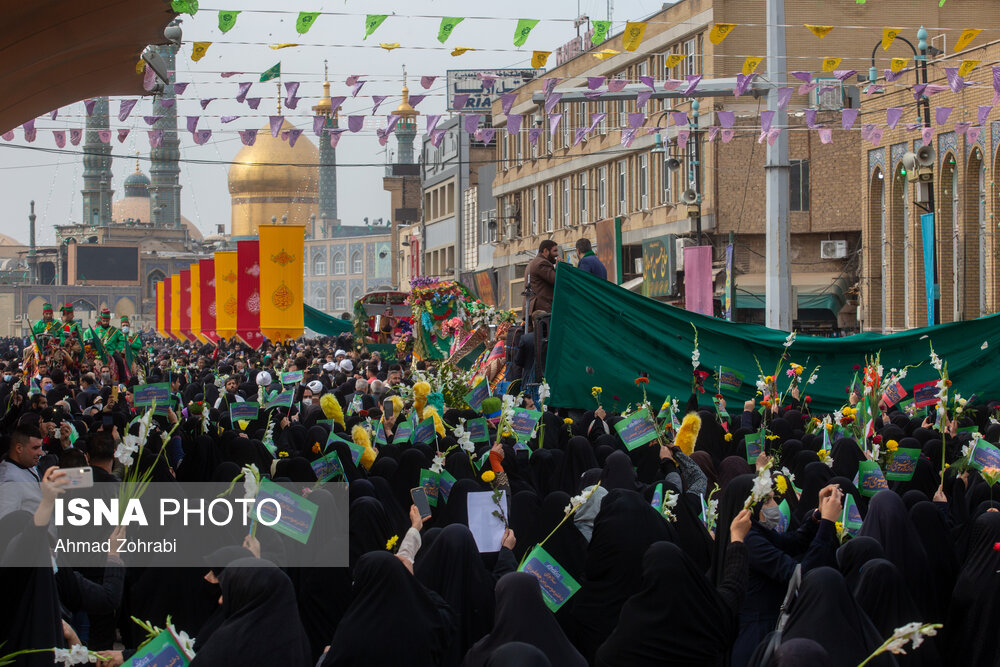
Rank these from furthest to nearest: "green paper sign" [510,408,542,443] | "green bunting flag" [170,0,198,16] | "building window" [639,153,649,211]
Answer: "building window" [639,153,649,211]
"green bunting flag" [170,0,198,16]
"green paper sign" [510,408,542,443]

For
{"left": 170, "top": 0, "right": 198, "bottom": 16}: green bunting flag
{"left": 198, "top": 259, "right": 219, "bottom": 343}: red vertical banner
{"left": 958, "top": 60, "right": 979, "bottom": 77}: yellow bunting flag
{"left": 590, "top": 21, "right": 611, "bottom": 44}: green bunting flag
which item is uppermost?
{"left": 590, "top": 21, "right": 611, "bottom": 44}: green bunting flag

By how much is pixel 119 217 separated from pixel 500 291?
6843 centimetres

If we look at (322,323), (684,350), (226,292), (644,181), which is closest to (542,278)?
(684,350)

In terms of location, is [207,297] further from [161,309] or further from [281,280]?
[161,309]

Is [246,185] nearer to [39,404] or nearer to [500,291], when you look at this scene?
[500,291]

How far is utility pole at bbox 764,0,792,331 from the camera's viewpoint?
16.0m

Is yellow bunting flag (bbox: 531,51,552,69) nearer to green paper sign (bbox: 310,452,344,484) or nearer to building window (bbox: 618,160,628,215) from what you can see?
green paper sign (bbox: 310,452,344,484)

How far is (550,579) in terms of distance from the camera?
535cm

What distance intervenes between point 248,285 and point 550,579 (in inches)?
714

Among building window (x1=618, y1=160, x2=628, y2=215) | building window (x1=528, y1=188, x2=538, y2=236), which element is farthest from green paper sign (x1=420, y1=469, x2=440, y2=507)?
building window (x1=528, y1=188, x2=538, y2=236)

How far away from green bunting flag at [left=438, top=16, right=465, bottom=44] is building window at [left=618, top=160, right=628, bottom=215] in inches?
851

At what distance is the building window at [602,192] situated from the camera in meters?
36.5

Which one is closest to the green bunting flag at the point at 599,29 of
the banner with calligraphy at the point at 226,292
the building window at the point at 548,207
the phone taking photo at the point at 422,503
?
the phone taking photo at the point at 422,503

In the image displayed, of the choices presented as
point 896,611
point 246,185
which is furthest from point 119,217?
point 896,611
